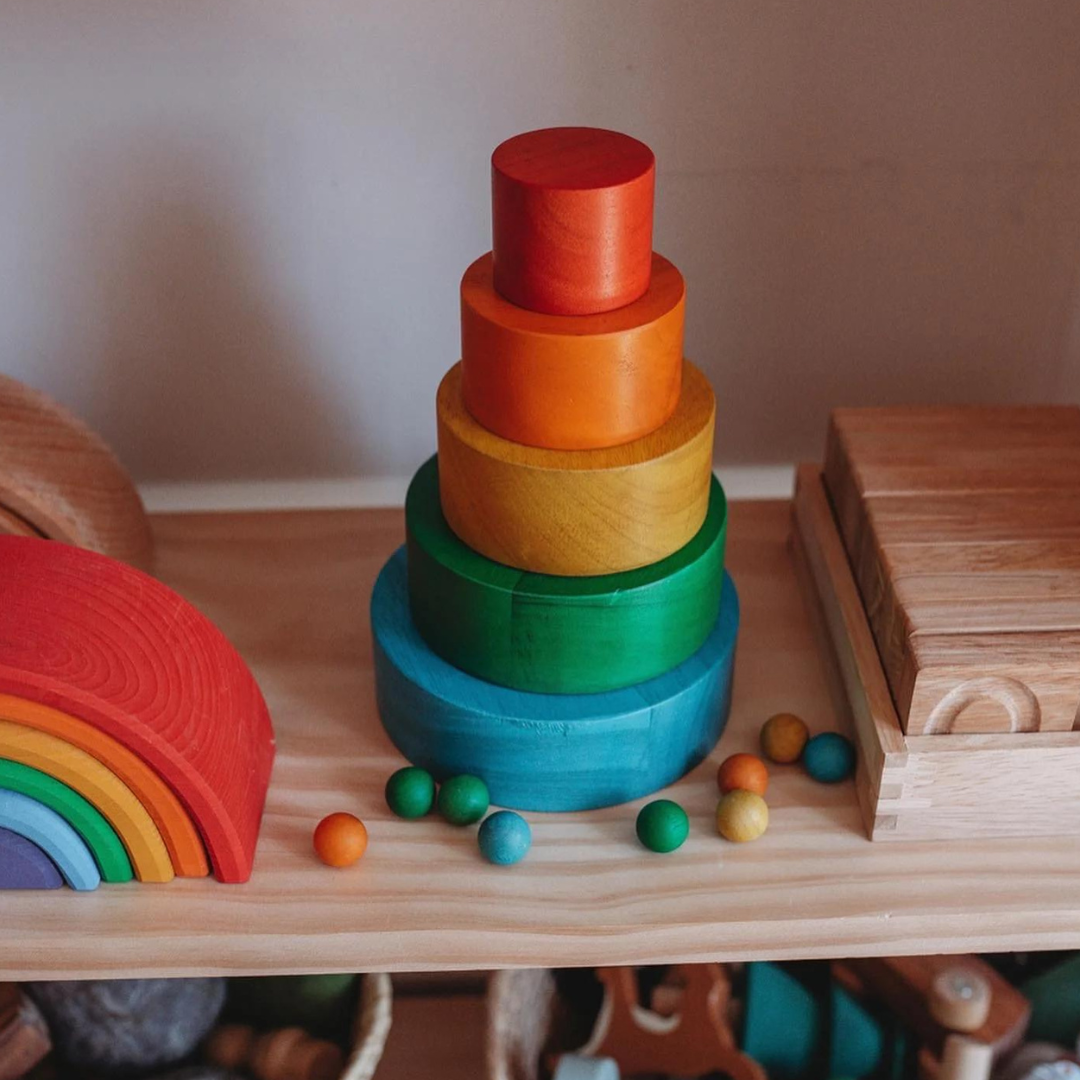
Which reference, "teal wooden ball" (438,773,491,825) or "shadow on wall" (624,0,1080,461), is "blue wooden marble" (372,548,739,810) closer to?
"teal wooden ball" (438,773,491,825)

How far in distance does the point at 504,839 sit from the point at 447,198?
45 centimetres

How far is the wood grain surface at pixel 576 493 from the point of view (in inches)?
26.1

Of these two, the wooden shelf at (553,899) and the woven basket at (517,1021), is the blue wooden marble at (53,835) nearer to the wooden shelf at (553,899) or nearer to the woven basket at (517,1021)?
the wooden shelf at (553,899)

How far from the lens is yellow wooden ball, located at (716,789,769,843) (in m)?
0.72

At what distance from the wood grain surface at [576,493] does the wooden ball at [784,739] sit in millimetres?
140

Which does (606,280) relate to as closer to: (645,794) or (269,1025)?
(645,794)

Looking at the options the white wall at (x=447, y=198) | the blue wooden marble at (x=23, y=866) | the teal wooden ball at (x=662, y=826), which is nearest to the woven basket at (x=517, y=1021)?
the teal wooden ball at (x=662, y=826)

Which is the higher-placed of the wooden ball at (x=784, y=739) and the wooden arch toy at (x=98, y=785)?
the wooden arch toy at (x=98, y=785)

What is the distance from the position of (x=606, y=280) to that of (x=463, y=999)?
0.64m

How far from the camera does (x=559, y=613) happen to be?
2.27 feet

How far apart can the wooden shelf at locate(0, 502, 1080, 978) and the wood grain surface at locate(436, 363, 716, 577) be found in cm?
16

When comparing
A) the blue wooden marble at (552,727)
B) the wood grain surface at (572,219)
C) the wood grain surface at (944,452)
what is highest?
the wood grain surface at (572,219)

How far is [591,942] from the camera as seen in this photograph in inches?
26.7

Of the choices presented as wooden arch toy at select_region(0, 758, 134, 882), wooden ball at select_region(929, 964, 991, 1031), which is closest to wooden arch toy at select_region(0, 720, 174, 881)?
wooden arch toy at select_region(0, 758, 134, 882)
